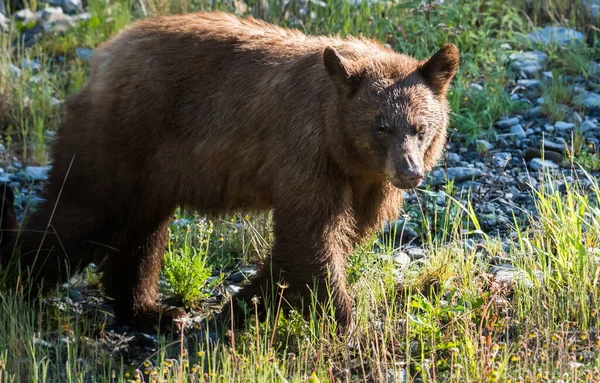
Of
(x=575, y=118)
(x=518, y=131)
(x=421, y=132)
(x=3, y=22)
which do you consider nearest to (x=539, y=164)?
(x=518, y=131)

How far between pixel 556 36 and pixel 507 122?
66.0 inches

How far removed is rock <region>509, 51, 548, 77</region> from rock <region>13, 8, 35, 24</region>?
514 centimetres

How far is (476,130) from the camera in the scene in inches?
320

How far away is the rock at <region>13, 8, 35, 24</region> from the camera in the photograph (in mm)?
10547

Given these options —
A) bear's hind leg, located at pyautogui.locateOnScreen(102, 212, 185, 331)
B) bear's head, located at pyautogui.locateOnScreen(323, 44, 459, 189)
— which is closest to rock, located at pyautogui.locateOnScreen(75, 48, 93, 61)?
bear's hind leg, located at pyautogui.locateOnScreen(102, 212, 185, 331)

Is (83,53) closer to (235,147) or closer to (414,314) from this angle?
(235,147)

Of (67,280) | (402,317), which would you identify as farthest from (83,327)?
(402,317)

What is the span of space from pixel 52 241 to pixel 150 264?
0.74m

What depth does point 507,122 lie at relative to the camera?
8.34 m

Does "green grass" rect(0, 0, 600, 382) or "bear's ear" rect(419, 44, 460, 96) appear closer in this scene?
"green grass" rect(0, 0, 600, 382)

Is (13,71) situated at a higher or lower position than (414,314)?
higher

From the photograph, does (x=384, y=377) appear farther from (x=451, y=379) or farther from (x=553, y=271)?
(x=553, y=271)

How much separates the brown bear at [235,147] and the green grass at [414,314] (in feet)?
0.82

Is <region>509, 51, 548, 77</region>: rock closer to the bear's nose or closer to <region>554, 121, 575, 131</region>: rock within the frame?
<region>554, 121, 575, 131</region>: rock
